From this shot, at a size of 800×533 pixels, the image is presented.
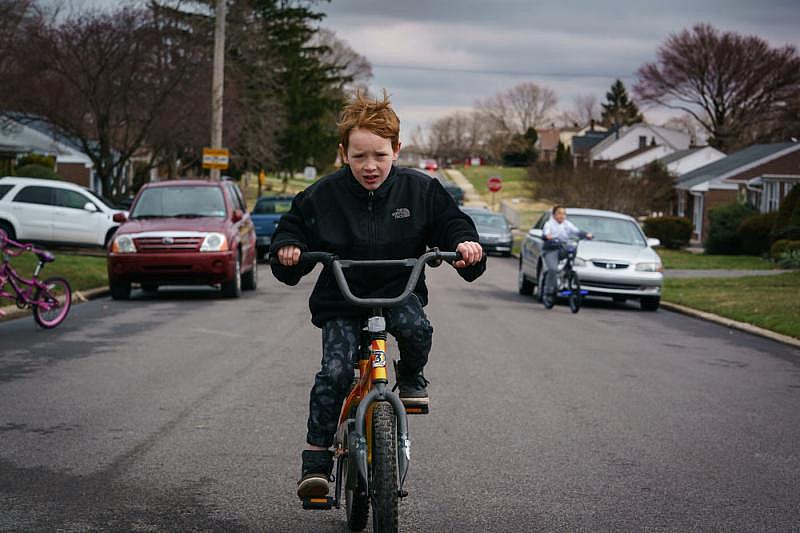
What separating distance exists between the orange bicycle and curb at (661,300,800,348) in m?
11.5

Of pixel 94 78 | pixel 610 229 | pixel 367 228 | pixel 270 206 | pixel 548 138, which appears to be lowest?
pixel 270 206

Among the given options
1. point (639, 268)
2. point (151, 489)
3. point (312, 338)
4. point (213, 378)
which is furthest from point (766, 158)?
point (151, 489)

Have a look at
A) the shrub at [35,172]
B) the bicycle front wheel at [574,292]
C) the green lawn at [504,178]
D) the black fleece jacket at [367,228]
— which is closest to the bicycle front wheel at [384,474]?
the black fleece jacket at [367,228]

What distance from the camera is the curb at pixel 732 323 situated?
15.9 meters

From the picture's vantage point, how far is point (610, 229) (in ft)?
73.7

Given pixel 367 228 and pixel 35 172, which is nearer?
pixel 367 228

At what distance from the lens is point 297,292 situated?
21.5 m

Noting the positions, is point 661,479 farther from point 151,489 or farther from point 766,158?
point 766,158

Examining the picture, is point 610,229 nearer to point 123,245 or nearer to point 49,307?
point 123,245

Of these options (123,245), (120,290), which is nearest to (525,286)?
(120,290)

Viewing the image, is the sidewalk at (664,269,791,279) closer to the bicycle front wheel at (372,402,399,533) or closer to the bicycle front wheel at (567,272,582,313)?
the bicycle front wheel at (567,272,582,313)

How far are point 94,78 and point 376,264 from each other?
3199cm

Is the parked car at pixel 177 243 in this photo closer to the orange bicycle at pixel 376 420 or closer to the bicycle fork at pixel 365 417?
the orange bicycle at pixel 376 420

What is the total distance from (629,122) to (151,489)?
14548 centimetres
